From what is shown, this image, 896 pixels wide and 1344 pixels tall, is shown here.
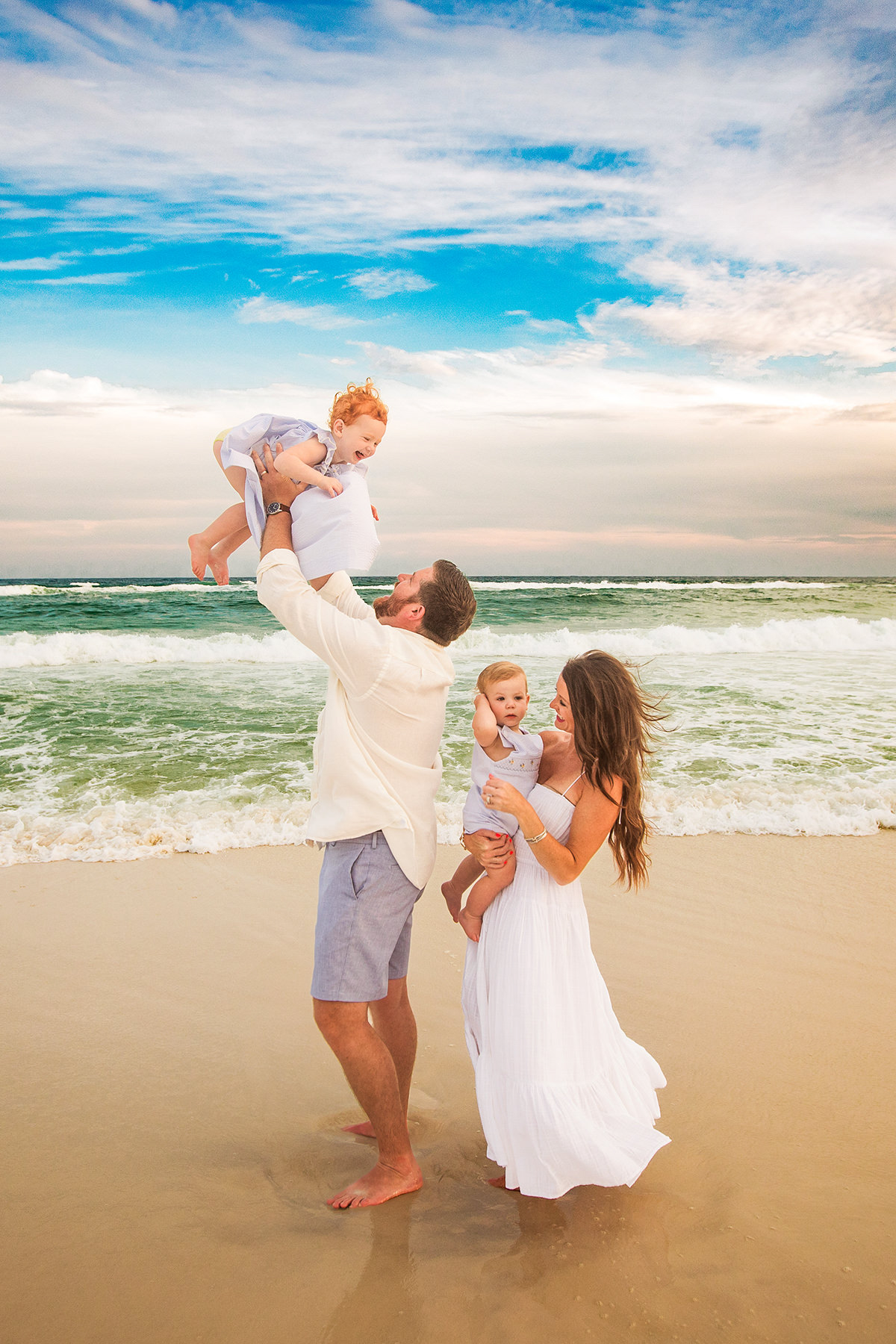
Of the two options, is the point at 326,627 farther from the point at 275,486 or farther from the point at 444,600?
the point at 275,486

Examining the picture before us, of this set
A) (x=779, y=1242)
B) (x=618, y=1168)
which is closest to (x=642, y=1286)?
(x=618, y=1168)

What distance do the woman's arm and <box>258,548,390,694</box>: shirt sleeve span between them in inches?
21.2

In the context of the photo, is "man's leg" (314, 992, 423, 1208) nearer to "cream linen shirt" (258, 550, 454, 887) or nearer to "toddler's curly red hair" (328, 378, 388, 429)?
"cream linen shirt" (258, 550, 454, 887)

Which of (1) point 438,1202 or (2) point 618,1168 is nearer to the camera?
(2) point 618,1168

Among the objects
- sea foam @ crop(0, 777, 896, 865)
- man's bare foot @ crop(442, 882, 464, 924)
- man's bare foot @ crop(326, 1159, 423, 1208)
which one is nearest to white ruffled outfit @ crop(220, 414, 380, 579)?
man's bare foot @ crop(442, 882, 464, 924)

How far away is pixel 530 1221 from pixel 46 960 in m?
3.14

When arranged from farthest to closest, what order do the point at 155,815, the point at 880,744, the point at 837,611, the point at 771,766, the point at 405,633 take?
the point at 837,611 → the point at 880,744 → the point at 771,766 → the point at 155,815 → the point at 405,633

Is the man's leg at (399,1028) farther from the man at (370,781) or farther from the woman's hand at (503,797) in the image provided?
the woman's hand at (503,797)

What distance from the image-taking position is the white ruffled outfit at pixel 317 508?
2646 millimetres

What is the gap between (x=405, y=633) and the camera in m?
2.62

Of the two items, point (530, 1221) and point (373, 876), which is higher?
point (373, 876)

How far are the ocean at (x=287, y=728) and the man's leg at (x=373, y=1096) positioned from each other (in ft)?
4.84

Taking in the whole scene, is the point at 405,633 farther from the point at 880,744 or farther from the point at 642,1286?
the point at 880,744

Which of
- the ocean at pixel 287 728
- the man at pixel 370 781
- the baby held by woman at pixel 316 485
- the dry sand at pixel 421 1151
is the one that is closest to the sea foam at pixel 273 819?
the ocean at pixel 287 728
